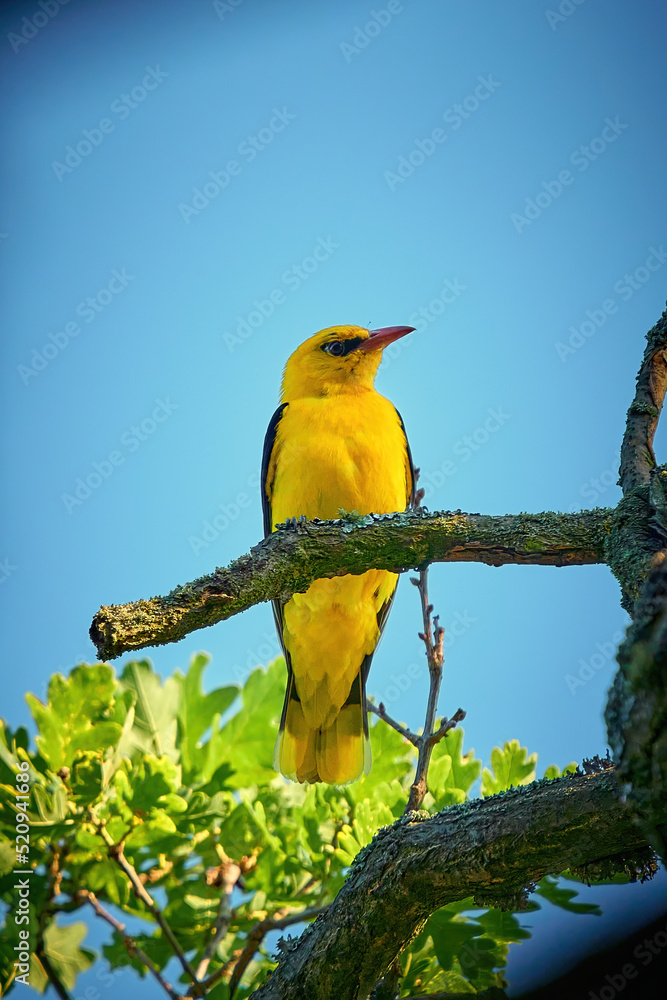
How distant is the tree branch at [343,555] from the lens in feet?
7.18

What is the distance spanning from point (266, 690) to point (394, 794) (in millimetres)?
940

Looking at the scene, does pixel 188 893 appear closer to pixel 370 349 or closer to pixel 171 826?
pixel 171 826

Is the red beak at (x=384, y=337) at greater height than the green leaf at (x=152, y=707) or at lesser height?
greater

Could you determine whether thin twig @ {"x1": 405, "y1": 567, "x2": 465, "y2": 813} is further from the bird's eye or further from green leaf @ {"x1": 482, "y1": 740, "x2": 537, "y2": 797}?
the bird's eye

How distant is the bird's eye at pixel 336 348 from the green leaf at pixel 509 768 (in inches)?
107

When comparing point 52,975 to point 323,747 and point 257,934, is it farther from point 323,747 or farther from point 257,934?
point 323,747

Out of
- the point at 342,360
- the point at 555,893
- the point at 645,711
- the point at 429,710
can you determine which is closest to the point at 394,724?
the point at 429,710

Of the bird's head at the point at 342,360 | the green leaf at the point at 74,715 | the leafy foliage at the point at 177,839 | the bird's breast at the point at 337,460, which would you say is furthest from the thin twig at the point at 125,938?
the bird's head at the point at 342,360

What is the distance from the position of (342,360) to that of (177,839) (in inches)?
117

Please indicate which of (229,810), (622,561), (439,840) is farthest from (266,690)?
(622,561)

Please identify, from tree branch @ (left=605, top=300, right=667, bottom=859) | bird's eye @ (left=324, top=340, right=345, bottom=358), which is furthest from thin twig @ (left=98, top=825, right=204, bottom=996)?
bird's eye @ (left=324, top=340, right=345, bottom=358)

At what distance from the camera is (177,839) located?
330cm

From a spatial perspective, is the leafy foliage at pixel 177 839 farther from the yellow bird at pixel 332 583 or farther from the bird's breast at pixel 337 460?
the bird's breast at pixel 337 460

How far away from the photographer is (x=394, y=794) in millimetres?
3576
